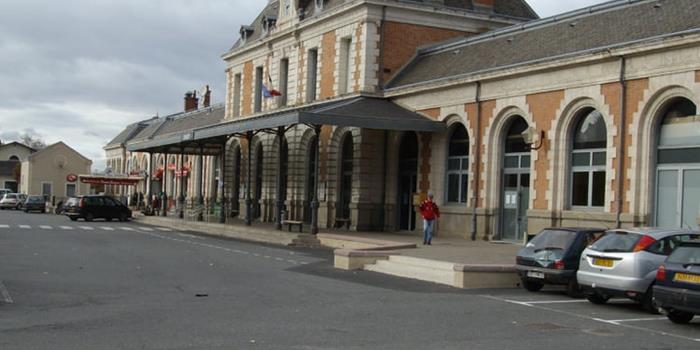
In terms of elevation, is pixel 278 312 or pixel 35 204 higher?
pixel 278 312

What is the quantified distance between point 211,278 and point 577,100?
13.0 m

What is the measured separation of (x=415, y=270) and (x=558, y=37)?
11965 mm

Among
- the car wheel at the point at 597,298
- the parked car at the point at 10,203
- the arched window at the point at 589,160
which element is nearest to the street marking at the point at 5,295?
the car wheel at the point at 597,298

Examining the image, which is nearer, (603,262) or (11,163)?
(603,262)

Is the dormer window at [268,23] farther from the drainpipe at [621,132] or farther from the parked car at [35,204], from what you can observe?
the parked car at [35,204]

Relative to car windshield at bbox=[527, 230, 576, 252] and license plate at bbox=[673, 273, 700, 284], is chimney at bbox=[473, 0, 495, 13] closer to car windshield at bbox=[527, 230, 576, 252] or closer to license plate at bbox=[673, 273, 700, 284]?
car windshield at bbox=[527, 230, 576, 252]

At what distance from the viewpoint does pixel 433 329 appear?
12078 mm

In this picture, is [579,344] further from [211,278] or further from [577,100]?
[577,100]

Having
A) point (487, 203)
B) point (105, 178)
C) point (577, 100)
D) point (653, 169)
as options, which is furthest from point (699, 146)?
point (105, 178)

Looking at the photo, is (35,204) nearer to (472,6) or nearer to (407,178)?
(407,178)

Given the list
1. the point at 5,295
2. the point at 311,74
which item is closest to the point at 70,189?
the point at 311,74

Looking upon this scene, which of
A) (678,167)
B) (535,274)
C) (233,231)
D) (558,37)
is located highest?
(558,37)

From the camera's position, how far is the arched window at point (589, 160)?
84.6 ft

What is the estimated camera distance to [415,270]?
66.8 ft
